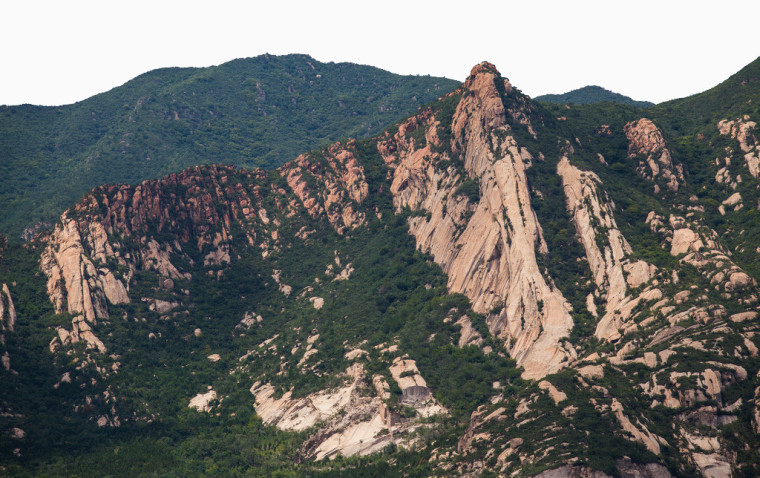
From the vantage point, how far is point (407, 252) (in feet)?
602

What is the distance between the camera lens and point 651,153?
7229 inches

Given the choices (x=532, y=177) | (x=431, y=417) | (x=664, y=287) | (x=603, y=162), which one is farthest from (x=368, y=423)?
(x=603, y=162)

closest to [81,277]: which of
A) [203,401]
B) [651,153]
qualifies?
[203,401]

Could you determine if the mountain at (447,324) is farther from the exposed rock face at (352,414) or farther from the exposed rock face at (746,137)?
the exposed rock face at (746,137)

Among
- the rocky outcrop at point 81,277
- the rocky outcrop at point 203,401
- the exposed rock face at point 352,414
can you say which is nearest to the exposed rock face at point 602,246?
the exposed rock face at point 352,414

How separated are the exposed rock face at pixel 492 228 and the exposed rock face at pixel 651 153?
82.2ft

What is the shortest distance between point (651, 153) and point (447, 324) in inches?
2382

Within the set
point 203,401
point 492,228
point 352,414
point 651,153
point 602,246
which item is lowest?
point 352,414

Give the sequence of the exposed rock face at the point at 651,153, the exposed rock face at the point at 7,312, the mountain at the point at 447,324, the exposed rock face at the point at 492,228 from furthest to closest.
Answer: the exposed rock face at the point at 651,153
the exposed rock face at the point at 7,312
the exposed rock face at the point at 492,228
the mountain at the point at 447,324

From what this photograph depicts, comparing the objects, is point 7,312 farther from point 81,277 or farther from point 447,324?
point 447,324

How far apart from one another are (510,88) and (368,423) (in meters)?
92.1

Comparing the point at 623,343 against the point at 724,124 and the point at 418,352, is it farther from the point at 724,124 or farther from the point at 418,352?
the point at 724,124

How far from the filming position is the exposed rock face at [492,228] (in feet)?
477

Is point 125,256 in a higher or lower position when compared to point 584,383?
higher
